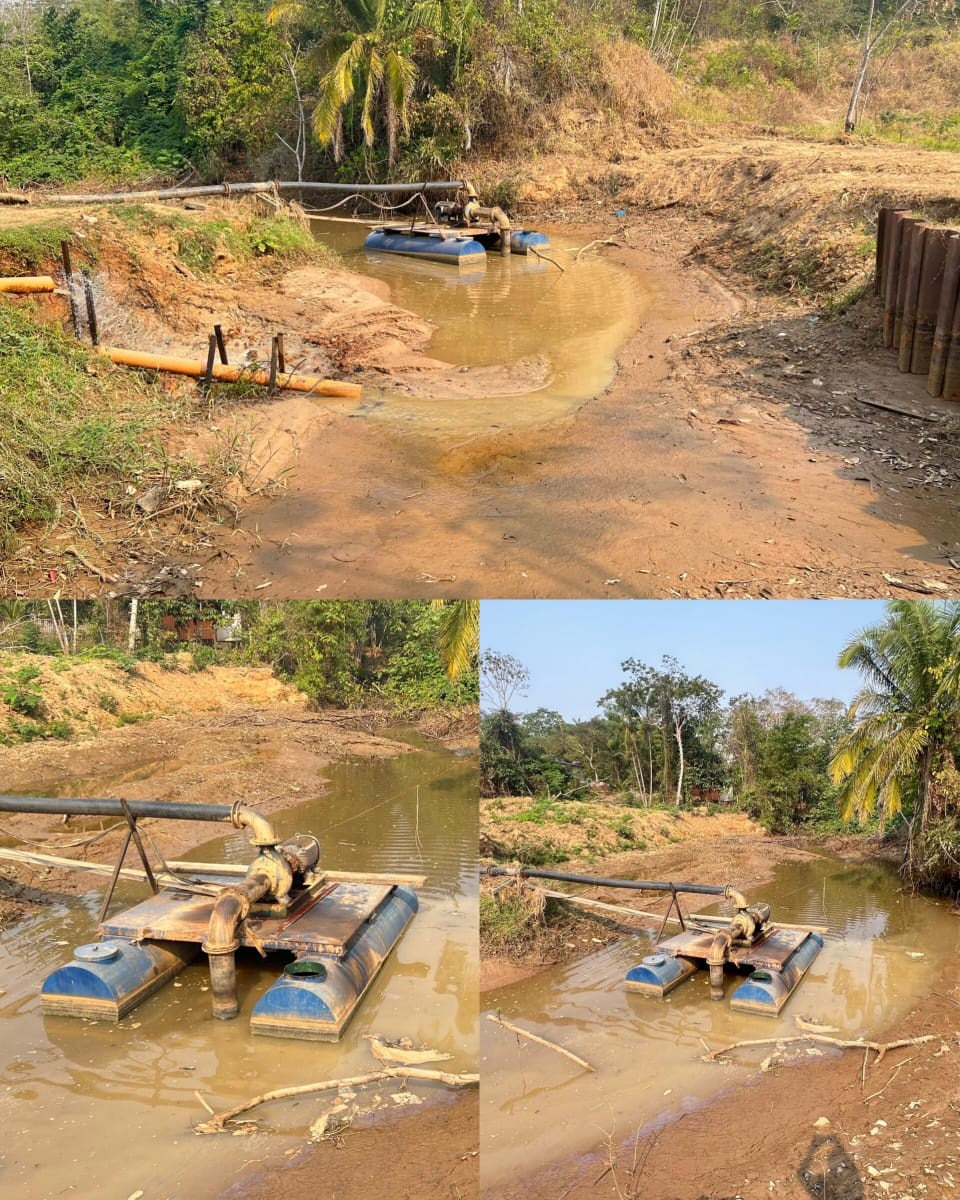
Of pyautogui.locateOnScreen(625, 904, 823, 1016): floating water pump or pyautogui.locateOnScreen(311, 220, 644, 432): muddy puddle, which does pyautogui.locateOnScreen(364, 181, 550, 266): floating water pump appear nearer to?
→ pyautogui.locateOnScreen(311, 220, 644, 432): muddy puddle

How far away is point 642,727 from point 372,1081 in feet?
47.7

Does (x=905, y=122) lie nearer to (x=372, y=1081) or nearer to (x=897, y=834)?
(x=897, y=834)

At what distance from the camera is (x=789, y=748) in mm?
17922

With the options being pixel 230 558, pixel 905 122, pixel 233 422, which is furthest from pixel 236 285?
pixel 905 122

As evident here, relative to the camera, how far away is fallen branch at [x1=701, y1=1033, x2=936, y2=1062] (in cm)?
755

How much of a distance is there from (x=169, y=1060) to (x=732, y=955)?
5.38 metres

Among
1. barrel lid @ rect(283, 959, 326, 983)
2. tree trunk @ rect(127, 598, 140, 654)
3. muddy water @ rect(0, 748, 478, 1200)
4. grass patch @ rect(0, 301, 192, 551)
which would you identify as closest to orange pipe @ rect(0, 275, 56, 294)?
grass patch @ rect(0, 301, 192, 551)

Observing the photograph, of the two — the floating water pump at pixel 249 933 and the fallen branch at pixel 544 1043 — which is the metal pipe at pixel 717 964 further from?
the floating water pump at pixel 249 933

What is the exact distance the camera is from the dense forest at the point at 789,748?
10969 millimetres

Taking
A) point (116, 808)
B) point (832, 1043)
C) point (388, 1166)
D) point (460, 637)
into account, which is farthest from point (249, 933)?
point (832, 1043)

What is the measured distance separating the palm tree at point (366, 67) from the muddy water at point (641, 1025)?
79.8 ft

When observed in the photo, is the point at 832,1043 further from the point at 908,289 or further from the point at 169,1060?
the point at 908,289

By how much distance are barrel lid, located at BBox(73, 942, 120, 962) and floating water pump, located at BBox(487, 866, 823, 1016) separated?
4080 mm

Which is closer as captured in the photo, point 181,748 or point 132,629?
point 132,629
